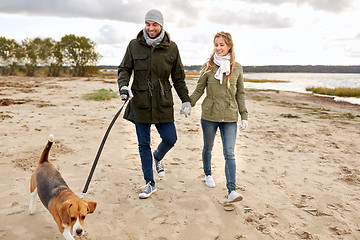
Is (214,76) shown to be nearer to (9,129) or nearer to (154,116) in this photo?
(154,116)

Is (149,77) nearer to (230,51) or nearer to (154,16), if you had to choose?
(154,16)

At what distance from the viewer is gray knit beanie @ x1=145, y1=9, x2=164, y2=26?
3.80 meters

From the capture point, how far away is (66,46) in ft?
135

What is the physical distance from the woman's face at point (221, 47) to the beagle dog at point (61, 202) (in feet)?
8.07

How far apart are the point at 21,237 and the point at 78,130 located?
4.81 metres

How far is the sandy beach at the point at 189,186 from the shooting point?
354 cm

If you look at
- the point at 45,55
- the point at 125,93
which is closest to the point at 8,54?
the point at 45,55

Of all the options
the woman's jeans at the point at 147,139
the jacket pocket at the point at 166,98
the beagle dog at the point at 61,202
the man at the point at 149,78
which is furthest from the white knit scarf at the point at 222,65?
the beagle dog at the point at 61,202

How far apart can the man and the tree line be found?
132ft

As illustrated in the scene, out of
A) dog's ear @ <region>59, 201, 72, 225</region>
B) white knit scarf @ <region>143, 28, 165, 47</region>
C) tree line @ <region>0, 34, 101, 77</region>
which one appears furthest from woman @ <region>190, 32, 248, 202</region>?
tree line @ <region>0, 34, 101, 77</region>

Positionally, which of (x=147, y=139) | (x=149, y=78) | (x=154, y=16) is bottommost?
(x=147, y=139)

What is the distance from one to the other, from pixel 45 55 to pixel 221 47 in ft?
137

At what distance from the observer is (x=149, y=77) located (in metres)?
4.00

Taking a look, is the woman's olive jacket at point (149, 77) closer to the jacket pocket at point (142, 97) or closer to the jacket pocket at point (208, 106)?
the jacket pocket at point (142, 97)
